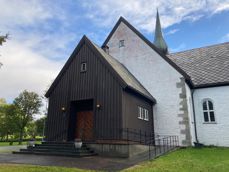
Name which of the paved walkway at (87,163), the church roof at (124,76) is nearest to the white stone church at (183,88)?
the church roof at (124,76)

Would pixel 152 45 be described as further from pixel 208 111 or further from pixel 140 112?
pixel 208 111

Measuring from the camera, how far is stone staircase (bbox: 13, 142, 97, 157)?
10969 millimetres

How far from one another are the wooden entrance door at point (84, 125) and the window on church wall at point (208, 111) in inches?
355

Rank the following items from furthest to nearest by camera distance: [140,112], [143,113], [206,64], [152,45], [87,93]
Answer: [206,64] < [152,45] < [143,113] < [140,112] < [87,93]

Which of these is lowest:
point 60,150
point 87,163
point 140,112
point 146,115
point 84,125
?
point 87,163

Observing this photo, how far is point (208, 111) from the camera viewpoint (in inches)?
643

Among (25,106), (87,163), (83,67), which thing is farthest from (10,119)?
(87,163)

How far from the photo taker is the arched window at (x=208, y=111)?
16.2 meters

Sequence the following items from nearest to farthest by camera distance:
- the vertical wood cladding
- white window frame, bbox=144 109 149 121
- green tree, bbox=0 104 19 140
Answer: the vertical wood cladding < white window frame, bbox=144 109 149 121 < green tree, bbox=0 104 19 140

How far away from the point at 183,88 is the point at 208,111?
285cm

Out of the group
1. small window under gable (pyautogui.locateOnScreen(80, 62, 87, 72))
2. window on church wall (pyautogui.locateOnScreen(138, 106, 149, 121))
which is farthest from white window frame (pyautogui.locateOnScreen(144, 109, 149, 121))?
small window under gable (pyautogui.locateOnScreen(80, 62, 87, 72))

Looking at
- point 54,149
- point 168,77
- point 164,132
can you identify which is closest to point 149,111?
point 164,132

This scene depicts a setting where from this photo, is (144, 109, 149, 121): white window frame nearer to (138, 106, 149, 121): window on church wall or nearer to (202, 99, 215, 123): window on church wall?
(138, 106, 149, 121): window on church wall

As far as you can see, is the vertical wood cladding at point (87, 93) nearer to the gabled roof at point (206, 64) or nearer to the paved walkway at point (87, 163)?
the paved walkway at point (87, 163)
